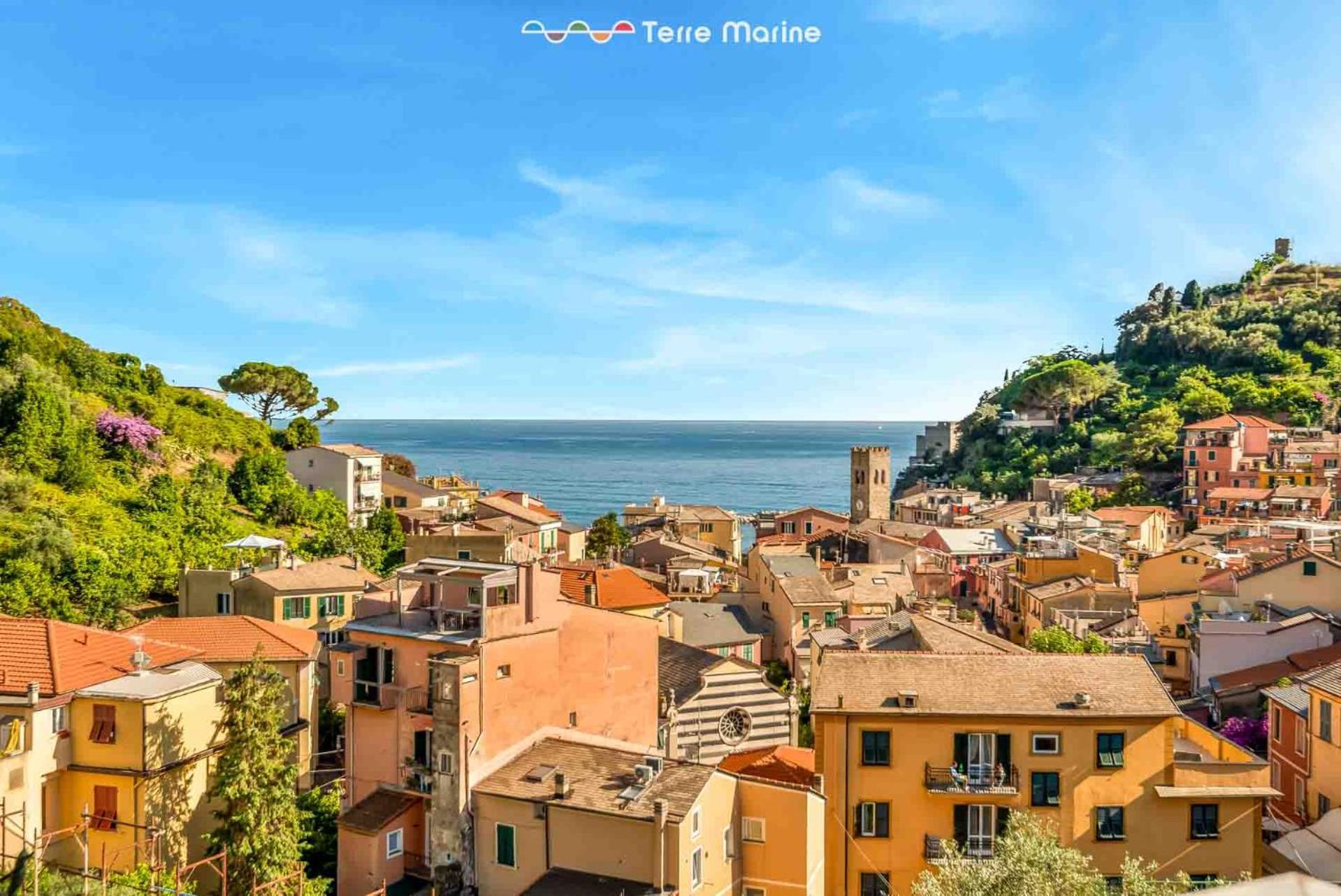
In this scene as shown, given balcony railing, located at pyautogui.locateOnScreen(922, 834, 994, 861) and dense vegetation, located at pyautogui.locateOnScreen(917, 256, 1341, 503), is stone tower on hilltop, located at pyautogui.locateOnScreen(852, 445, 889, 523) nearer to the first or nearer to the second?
dense vegetation, located at pyautogui.locateOnScreen(917, 256, 1341, 503)

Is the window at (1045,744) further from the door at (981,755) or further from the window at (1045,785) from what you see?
the door at (981,755)

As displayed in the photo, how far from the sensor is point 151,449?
51281mm

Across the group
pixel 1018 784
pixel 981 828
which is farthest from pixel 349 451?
pixel 1018 784

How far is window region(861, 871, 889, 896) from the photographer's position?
71.3 ft

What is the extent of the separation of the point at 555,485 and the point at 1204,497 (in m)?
114

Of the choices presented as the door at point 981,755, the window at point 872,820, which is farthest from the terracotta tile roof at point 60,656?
the door at point 981,755

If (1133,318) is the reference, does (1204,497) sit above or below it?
below

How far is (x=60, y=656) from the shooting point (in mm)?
21578

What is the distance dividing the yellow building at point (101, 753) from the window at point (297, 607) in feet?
44.4

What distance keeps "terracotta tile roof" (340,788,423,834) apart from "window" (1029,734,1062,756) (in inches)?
546

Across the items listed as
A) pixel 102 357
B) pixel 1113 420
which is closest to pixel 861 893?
pixel 102 357

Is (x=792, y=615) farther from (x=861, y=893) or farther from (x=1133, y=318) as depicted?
(x=1133, y=318)

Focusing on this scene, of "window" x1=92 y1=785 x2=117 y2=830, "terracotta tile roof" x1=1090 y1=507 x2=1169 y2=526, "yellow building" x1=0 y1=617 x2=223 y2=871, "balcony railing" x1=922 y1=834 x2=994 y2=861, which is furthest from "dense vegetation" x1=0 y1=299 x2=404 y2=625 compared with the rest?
"terracotta tile roof" x1=1090 y1=507 x2=1169 y2=526

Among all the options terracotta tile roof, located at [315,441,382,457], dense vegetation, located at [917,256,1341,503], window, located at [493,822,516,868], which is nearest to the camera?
window, located at [493,822,516,868]
